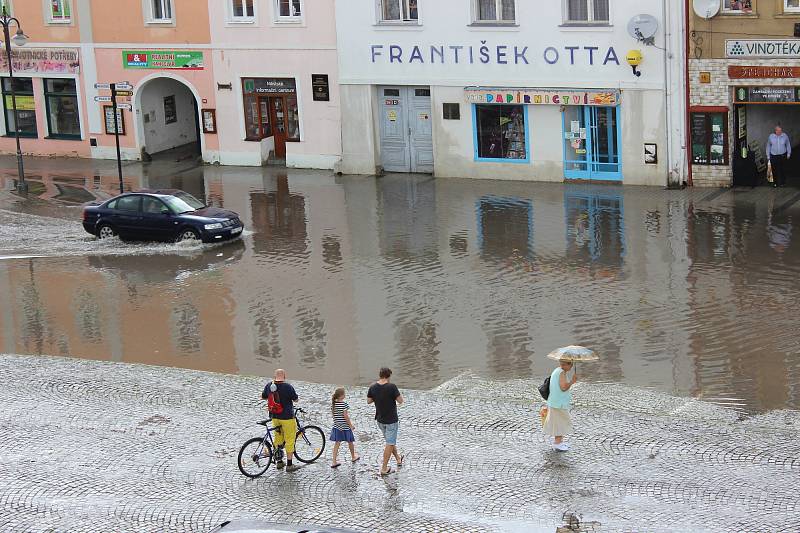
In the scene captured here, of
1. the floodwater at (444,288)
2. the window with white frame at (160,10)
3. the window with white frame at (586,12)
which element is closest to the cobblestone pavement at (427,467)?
the floodwater at (444,288)

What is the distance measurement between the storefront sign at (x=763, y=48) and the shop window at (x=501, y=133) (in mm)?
5699

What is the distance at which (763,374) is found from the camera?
18750 millimetres

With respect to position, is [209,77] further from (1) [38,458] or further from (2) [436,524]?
(2) [436,524]

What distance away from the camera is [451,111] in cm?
3425

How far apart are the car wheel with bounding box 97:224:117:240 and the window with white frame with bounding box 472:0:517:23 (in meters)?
10.7

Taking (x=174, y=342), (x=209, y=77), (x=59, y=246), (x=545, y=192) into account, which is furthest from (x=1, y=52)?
(x=174, y=342)

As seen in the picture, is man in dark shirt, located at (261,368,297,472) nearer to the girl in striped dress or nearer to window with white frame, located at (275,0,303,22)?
the girl in striped dress

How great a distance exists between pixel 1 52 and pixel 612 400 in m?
29.7

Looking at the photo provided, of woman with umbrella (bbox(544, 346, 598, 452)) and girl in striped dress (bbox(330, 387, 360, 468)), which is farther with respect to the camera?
woman with umbrella (bbox(544, 346, 598, 452))

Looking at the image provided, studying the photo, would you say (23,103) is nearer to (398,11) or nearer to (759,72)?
(398,11)

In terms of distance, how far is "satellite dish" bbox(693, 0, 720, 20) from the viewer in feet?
97.9

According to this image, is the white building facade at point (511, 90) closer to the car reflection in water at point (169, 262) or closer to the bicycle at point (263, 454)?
the car reflection in water at point (169, 262)

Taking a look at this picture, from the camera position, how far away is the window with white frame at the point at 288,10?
36344 mm

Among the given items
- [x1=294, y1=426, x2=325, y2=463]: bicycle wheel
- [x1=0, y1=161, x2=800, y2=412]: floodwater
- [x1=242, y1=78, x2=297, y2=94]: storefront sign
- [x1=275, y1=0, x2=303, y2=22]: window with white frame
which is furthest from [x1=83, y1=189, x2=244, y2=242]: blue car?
[x1=294, y1=426, x2=325, y2=463]: bicycle wheel
